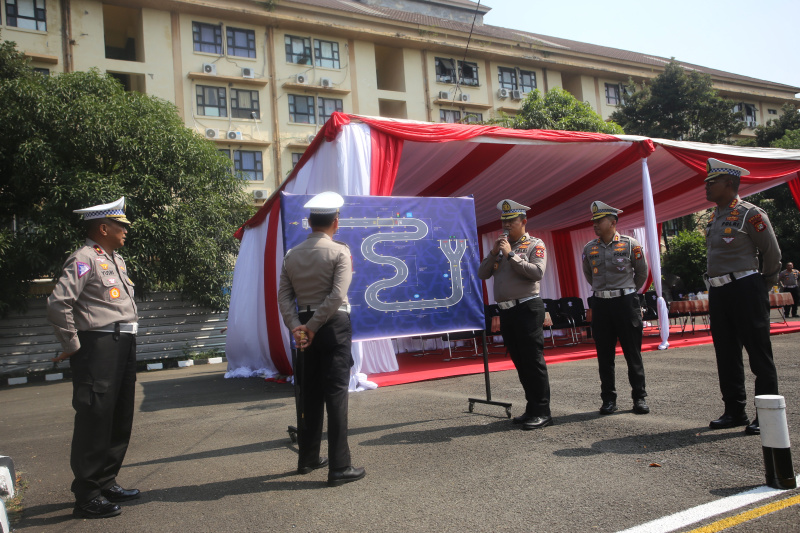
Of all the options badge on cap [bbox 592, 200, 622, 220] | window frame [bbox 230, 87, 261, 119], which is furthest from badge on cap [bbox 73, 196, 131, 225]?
window frame [bbox 230, 87, 261, 119]

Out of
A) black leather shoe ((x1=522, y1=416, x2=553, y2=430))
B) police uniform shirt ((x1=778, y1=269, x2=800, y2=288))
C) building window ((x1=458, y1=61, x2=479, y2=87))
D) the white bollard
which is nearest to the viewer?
the white bollard

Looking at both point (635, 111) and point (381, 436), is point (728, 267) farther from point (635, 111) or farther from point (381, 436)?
point (635, 111)

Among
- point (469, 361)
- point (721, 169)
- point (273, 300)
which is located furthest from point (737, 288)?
point (273, 300)

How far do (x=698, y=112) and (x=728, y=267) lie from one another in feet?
96.3

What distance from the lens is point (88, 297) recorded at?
352 cm

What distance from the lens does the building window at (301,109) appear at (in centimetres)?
2847

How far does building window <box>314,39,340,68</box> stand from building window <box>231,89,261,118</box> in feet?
12.2

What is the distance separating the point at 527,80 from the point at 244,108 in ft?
53.9

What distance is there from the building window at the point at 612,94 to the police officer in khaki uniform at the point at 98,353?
120ft

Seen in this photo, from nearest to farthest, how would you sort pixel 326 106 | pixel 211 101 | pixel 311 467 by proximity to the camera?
pixel 311 467 < pixel 211 101 < pixel 326 106

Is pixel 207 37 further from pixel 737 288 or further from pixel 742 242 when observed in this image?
pixel 737 288

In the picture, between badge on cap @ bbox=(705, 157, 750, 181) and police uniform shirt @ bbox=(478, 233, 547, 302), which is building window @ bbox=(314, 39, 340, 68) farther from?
badge on cap @ bbox=(705, 157, 750, 181)

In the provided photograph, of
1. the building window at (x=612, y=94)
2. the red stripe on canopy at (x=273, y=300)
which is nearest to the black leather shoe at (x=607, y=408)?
the red stripe on canopy at (x=273, y=300)

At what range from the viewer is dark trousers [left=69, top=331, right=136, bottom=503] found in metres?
3.35
